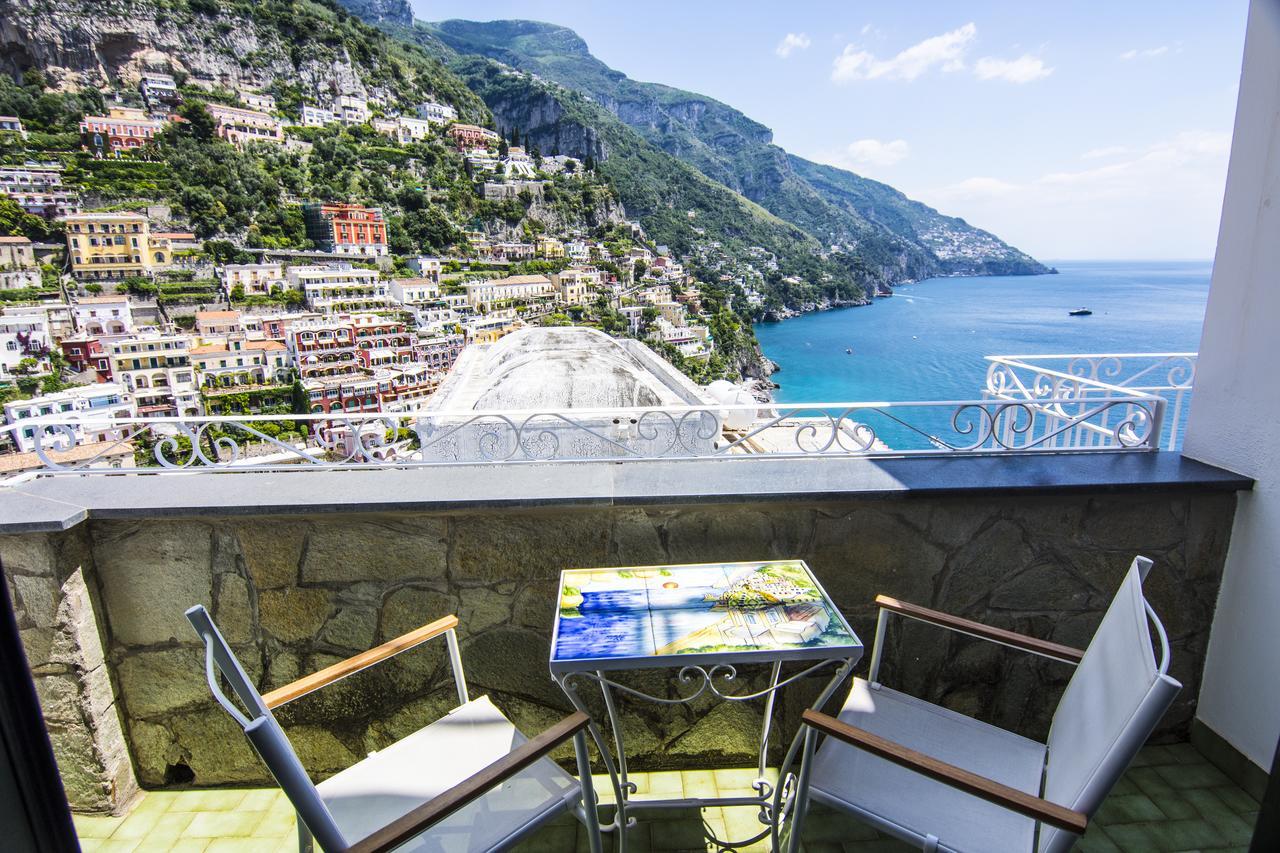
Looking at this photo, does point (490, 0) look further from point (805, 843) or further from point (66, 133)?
point (805, 843)

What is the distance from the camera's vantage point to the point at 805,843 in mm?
1704

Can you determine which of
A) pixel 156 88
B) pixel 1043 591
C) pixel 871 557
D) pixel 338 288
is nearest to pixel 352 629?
pixel 871 557

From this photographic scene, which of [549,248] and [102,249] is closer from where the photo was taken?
[102,249]

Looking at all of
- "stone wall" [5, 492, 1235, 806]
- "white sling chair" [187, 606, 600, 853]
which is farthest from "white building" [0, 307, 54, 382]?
"white sling chair" [187, 606, 600, 853]

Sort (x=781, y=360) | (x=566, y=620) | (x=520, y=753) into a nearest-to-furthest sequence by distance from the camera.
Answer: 1. (x=520, y=753)
2. (x=566, y=620)
3. (x=781, y=360)

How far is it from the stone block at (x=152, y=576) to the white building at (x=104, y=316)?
27.3 m

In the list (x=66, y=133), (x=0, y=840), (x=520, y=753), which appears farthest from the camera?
(x=66, y=133)

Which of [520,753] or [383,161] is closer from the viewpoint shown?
[520,753]

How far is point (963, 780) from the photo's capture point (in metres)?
1.10

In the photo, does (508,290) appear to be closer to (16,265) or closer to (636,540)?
(16,265)

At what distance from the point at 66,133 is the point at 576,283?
25.4m

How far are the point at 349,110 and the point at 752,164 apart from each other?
4668cm

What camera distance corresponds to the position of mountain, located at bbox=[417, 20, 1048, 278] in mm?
68312

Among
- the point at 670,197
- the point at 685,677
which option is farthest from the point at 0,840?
the point at 670,197
